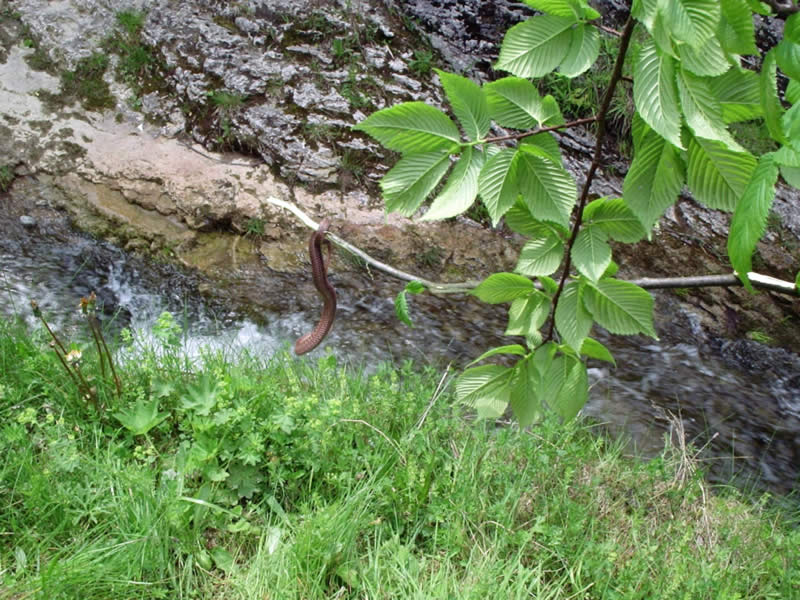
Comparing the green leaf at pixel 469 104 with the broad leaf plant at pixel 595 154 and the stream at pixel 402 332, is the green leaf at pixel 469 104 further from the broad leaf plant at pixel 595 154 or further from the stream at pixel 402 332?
the stream at pixel 402 332

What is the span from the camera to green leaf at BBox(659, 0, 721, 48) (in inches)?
33.5

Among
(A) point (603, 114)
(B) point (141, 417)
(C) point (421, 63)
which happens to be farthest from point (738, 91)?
(C) point (421, 63)

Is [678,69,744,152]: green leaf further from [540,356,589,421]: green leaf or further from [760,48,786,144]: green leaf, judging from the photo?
[540,356,589,421]: green leaf

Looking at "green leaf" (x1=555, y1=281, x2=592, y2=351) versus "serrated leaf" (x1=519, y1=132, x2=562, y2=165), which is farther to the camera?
"green leaf" (x1=555, y1=281, x2=592, y2=351)

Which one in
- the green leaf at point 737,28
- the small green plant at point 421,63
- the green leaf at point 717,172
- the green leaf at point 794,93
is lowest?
the small green plant at point 421,63

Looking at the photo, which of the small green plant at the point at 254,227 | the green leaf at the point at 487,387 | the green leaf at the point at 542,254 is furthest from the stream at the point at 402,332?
the green leaf at the point at 542,254

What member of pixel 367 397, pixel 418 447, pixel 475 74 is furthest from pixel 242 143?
pixel 418 447

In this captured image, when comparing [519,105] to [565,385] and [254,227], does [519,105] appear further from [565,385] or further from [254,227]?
[254,227]

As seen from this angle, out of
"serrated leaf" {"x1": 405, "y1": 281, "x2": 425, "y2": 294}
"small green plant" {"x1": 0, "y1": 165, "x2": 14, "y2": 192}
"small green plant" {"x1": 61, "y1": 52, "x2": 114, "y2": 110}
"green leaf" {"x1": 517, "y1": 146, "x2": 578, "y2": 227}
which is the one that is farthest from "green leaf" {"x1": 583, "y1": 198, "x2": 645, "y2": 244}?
"small green plant" {"x1": 61, "y1": 52, "x2": 114, "y2": 110}

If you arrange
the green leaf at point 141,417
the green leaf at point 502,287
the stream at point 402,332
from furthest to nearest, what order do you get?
the stream at point 402,332 → the green leaf at point 141,417 → the green leaf at point 502,287

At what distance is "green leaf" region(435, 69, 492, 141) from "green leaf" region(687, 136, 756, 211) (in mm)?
364

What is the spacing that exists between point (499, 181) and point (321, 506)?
1.83 metres

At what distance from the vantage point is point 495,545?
97.9 inches

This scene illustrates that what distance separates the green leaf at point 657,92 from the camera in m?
0.94
